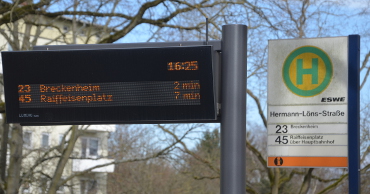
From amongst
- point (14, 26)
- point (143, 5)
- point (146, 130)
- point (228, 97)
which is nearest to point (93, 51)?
point (228, 97)

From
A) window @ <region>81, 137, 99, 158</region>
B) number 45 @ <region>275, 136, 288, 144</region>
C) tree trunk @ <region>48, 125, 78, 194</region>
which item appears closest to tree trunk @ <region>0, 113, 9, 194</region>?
tree trunk @ <region>48, 125, 78, 194</region>

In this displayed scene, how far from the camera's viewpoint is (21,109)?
322 inches

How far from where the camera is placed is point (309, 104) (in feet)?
26.1

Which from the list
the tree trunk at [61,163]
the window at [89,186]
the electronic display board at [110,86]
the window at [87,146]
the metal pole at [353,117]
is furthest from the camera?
the window at [87,146]

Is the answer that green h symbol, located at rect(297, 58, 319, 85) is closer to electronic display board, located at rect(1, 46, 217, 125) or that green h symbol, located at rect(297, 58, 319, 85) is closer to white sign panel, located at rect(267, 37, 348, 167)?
white sign panel, located at rect(267, 37, 348, 167)

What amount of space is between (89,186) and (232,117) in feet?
71.0

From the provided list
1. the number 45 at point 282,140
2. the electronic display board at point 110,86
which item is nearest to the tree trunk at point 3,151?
the electronic display board at point 110,86

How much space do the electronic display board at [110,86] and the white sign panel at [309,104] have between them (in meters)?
0.93

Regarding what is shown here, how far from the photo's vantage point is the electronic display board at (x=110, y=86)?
301 inches

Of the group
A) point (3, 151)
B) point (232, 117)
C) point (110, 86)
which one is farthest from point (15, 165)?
point (232, 117)

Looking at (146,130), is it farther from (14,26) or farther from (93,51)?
(93,51)

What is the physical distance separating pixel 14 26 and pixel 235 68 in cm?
1624

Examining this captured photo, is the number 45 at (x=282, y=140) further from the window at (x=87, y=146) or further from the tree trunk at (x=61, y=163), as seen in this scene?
the window at (x=87, y=146)

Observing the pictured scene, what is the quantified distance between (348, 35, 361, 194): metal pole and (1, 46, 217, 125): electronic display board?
1.62 meters
